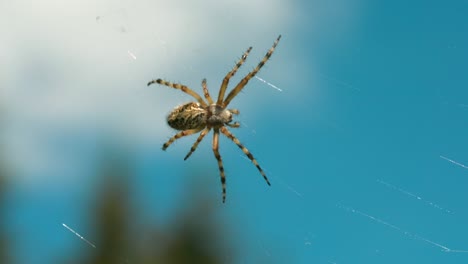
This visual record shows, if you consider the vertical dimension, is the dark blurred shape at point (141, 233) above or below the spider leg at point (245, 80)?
below

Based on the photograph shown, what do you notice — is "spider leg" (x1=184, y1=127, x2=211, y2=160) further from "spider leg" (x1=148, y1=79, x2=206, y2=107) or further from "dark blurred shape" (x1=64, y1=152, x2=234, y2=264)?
"dark blurred shape" (x1=64, y1=152, x2=234, y2=264)

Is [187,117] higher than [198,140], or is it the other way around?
[187,117]

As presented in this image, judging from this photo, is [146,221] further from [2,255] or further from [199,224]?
[2,255]

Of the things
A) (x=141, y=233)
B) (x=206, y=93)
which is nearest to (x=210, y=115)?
(x=206, y=93)

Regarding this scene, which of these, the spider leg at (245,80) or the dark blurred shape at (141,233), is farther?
the dark blurred shape at (141,233)

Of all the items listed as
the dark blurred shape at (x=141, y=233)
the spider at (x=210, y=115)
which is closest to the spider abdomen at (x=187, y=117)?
the spider at (x=210, y=115)

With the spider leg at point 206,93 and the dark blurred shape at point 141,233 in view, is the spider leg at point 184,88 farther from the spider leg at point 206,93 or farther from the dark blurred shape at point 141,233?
the dark blurred shape at point 141,233

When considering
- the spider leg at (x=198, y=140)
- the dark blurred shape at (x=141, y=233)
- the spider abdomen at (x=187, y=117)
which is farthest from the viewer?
the dark blurred shape at (x=141, y=233)

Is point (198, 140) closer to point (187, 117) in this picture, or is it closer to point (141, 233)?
point (187, 117)

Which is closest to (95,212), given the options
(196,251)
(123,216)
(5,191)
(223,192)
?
(123,216)
